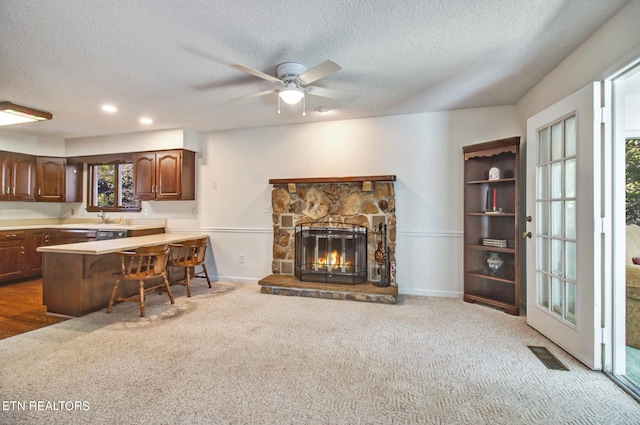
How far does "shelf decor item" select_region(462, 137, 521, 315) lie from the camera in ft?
11.3

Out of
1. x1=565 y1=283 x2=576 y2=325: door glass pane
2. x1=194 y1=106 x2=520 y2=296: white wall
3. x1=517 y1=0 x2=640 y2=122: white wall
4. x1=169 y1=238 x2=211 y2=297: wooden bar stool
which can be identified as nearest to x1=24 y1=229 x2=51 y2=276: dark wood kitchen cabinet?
x1=194 y1=106 x2=520 y2=296: white wall

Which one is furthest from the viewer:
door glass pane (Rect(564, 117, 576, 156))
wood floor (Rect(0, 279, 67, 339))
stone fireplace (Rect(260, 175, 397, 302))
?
stone fireplace (Rect(260, 175, 397, 302))

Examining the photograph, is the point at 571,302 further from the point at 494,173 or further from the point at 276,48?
the point at 276,48

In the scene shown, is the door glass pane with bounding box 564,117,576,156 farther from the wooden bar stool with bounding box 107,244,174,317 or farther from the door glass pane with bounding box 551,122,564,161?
the wooden bar stool with bounding box 107,244,174,317

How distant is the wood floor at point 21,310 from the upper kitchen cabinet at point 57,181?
1.65m

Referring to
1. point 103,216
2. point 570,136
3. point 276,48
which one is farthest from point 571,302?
point 103,216

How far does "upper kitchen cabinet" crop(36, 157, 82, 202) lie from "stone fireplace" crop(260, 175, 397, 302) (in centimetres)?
408

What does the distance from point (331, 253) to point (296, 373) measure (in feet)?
Result: 7.48

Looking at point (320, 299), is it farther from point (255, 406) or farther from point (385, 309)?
point (255, 406)

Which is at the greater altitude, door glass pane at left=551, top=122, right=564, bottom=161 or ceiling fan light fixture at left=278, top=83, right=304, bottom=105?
ceiling fan light fixture at left=278, top=83, right=304, bottom=105

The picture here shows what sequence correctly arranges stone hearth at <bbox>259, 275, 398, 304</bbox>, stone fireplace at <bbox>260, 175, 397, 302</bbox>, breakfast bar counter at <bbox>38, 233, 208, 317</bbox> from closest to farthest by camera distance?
breakfast bar counter at <bbox>38, 233, 208, 317</bbox> < stone hearth at <bbox>259, 275, 398, 304</bbox> < stone fireplace at <bbox>260, 175, 397, 302</bbox>

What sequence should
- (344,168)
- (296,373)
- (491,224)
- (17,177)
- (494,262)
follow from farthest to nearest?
(17,177) → (344,168) → (491,224) → (494,262) → (296,373)

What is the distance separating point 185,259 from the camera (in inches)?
163

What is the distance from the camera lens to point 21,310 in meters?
3.43
